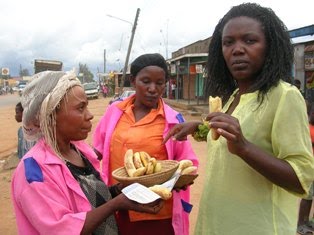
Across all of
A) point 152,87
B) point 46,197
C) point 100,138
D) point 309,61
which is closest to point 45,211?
point 46,197

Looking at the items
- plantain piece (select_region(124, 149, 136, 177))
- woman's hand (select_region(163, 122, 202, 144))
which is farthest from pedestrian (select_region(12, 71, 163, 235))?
woman's hand (select_region(163, 122, 202, 144))

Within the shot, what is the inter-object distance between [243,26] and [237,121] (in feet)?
1.52

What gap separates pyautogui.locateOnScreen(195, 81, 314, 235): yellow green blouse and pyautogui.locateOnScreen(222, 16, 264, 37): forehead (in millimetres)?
255

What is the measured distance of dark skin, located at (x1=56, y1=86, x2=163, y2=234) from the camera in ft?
5.61

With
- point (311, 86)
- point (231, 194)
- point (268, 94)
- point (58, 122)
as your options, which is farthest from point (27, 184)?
point (311, 86)

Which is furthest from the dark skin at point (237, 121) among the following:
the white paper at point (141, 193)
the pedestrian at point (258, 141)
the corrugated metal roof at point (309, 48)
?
the corrugated metal roof at point (309, 48)

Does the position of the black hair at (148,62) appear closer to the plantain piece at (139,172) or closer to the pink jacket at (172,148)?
the pink jacket at (172,148)

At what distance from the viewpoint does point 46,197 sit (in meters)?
1.62

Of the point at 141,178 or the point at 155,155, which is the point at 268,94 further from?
the point at 155,155

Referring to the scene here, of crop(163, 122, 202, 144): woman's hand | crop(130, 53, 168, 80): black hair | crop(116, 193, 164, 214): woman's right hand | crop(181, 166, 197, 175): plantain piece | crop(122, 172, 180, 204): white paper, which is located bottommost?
crop(116, 193, 164, 214): woman's right hand

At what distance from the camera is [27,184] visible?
1.62 metres

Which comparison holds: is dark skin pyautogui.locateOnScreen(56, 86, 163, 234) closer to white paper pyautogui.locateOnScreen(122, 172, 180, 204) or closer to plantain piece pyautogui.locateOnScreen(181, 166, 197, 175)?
white paper pyautogui.locateOnScreen(122, 172, 180, 204)

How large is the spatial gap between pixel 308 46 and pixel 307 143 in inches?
437

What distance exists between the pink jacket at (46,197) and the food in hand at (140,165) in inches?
13.8
